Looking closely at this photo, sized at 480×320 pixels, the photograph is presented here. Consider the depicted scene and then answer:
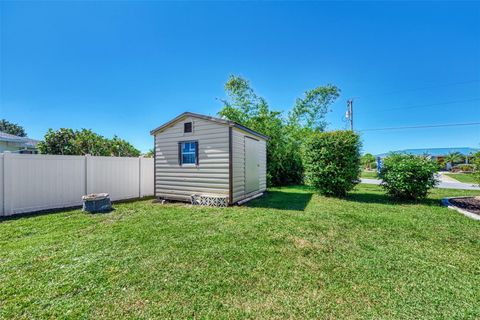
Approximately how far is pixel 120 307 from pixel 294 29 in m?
11.1

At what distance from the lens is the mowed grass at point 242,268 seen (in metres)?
1.95

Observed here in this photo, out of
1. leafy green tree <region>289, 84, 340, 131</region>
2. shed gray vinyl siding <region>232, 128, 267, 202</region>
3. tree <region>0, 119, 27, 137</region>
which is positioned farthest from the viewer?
tree <region>0, 119, 27, 137</region>

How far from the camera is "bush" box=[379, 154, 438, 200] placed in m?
6.94

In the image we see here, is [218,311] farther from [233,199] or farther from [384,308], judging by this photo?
[233,199]

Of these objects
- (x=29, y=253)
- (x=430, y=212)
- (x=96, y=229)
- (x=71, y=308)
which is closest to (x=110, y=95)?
(x=96, y=229)

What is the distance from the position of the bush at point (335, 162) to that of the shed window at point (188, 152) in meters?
4.86

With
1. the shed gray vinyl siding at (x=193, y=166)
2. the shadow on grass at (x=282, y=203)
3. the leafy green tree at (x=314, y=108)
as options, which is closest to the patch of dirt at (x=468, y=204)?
the shadow on grass at (x=282, y=203)

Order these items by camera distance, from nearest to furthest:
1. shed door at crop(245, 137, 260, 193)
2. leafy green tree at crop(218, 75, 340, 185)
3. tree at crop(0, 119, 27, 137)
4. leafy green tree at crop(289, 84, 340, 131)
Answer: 1. shed door at crop(245, 137, 260, 193)
2. leafy green tree at crop(218, 75, 340, 185)
3. leafy green tree at crop(289, 84, 340, 131)
4. tree at crop(0, 119, 27, 137)

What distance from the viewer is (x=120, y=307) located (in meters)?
1.95

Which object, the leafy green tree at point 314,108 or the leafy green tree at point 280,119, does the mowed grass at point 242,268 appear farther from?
the leafy green tree at point 314,108

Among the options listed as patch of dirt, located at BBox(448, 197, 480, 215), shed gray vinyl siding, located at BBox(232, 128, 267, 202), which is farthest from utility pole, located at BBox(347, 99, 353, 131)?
shed gray vinyl siding, located at BBox(232, 128, 267, 202)

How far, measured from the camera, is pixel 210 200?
22.2 ft

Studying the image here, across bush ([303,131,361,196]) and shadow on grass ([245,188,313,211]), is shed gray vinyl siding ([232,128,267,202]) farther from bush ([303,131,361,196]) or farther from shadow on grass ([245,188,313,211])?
bush ([303,131,361,196])

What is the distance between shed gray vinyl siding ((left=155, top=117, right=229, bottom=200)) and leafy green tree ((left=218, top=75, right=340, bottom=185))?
6861 mm
